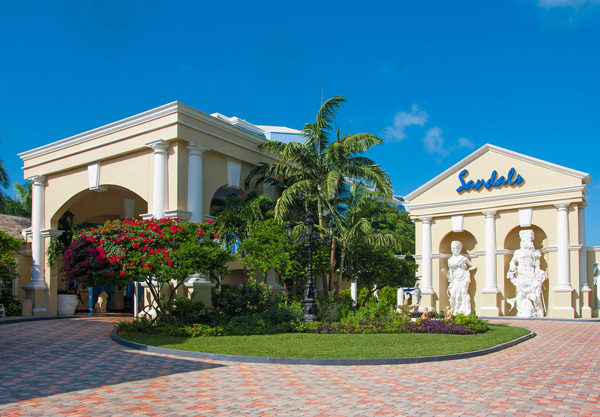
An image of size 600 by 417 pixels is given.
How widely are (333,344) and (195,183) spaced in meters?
8.53

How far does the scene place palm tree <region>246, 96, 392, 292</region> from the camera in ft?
67.1

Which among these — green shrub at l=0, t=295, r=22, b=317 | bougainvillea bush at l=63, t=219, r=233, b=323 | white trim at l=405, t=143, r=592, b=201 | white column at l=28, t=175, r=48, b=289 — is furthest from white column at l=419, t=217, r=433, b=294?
green shrub at l=0, t=295, r=22, b=317

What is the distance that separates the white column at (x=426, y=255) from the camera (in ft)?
98.9

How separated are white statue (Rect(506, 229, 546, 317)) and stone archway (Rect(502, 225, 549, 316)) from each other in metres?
0.90

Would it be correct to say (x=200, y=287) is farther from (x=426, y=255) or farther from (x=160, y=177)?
(x=426, y=255)

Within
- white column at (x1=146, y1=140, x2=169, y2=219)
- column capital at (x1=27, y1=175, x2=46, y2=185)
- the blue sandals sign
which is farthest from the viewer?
the blue sandals sign

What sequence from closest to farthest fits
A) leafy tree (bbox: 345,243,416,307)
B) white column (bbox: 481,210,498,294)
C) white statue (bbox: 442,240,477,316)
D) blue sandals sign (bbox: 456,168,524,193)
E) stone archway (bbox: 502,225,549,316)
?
leafy tree (bbox: 345,243,416,307), stone archway (bbox: 502,225,549,316), blue sandals sign (bbox: 456,168,524,193), white column (bbox: 481,210,498,294), white statue (bbox: 442,240,477,316)

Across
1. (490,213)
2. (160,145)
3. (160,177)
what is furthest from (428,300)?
(160,145)

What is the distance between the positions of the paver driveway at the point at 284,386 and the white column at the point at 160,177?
266 inches

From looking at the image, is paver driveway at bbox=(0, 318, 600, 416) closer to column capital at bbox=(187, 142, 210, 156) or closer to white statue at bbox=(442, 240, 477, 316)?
column capital at bbox=(187, 142, 210, 156)

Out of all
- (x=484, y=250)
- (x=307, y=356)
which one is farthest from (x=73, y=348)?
(x=484, y=250)

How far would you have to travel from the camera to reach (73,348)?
13.1 metres

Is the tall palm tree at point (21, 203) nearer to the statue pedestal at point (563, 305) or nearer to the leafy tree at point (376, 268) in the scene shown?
the leafy tree at point (376, 268)

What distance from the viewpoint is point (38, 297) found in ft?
75.8
